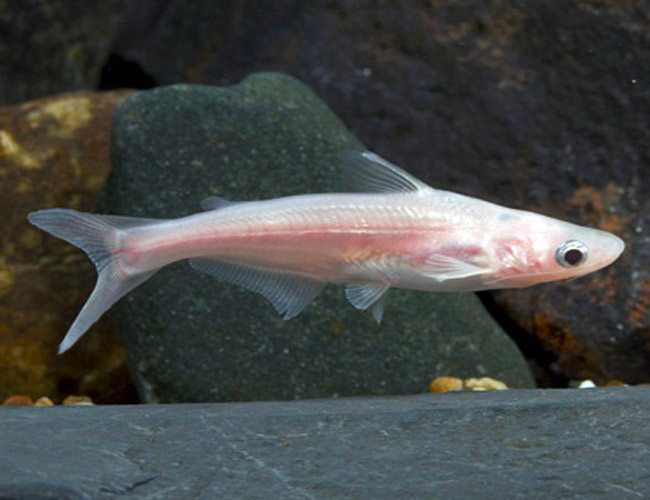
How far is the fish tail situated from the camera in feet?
11.3

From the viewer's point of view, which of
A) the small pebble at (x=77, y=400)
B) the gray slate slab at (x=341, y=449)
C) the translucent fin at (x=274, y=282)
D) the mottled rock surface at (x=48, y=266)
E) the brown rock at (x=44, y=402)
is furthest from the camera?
the mottled rock surface at (x=48, y=266)

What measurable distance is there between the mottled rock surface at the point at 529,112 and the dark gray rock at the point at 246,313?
561 millimetres

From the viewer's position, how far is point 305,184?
484 cm

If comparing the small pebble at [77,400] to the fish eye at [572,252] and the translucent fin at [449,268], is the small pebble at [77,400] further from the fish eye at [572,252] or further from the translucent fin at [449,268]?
the fish eye at [572,252]

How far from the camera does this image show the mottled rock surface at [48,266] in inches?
203

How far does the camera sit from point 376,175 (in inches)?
143

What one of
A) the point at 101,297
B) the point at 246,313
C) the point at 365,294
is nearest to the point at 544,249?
the point at 365,294

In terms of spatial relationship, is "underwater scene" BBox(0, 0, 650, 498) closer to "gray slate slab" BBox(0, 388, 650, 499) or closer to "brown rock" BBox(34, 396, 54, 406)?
"brown rock" BBox(34, 396, 54, 406)

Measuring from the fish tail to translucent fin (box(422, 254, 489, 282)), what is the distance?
97 centimetres

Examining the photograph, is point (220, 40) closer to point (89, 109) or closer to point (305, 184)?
point (89, 109)

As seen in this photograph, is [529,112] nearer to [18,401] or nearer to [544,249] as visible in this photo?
[544,249]

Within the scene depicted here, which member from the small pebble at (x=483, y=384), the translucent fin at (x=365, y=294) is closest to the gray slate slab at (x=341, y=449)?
the translucent fin at (x=365, y=294)

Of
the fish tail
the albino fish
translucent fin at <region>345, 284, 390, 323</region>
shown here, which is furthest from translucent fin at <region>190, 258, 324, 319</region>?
the fish tail

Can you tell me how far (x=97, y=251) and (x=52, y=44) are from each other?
4.01 meters
